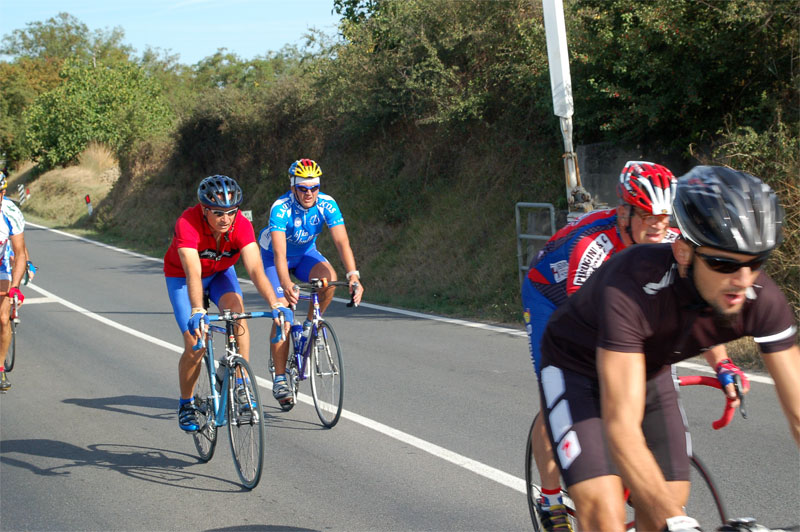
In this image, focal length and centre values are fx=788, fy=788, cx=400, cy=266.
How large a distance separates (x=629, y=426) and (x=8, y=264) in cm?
781

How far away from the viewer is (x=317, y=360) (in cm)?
707

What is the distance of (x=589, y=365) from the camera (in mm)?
2965

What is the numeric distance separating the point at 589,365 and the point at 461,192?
14.5m

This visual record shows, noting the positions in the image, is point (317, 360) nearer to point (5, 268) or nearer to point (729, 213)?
point (5, 268)

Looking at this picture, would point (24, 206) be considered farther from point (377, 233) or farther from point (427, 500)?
point (427, 500)

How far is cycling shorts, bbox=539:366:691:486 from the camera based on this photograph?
275cm

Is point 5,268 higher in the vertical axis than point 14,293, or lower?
higher

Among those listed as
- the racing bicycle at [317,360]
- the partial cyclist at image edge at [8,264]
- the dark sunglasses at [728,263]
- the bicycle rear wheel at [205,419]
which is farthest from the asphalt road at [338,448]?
the dark sunglasses at [728,263]

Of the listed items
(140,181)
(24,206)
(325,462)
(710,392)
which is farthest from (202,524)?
(24,206)

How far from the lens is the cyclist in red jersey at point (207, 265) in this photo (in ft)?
18.1

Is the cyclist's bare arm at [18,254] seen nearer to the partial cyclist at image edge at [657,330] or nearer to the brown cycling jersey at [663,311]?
the partial cyclist at image edge at [657,330]

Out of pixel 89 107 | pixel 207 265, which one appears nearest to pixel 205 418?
pixel 207 265

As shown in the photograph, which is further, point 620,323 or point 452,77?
point 452,77

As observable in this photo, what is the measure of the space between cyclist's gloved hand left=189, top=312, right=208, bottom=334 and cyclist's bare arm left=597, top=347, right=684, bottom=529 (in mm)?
3353
